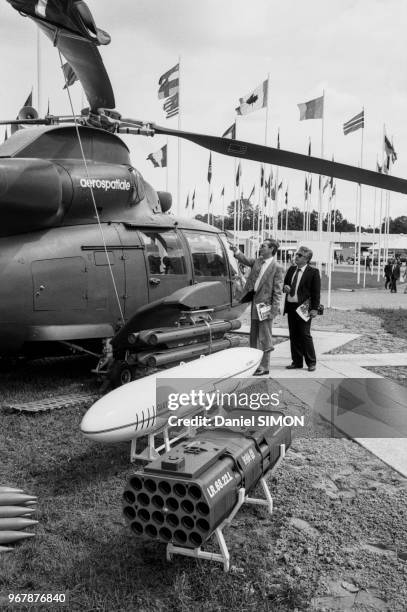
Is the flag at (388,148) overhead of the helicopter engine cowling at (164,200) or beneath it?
overhead

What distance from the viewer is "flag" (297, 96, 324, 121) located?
21.9 metres

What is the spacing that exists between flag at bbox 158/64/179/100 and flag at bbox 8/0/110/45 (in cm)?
1707

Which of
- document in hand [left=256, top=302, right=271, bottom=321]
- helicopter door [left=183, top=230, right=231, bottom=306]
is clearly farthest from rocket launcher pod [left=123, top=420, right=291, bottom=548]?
helicopter door [left=183, top=230, right=231, bottom=306]

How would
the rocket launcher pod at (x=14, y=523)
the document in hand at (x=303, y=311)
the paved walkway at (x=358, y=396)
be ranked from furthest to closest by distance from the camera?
Answer: the document in hand at (x=303, y=311), the paved walkway at (x=358, y=396), the rocket launcher pod at (x=14, y=523)

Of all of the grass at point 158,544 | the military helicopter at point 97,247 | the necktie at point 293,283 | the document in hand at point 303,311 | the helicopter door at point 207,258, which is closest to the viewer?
the grass at point 158,544

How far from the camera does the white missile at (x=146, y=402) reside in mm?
4656

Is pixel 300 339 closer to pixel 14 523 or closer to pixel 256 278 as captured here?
pixel 256 278

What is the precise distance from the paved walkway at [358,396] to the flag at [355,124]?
16.4 meters

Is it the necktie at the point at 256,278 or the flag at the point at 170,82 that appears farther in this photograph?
the flag at the point at 170,82

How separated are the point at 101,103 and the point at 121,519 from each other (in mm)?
5091

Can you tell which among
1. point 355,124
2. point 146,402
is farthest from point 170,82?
point 146,402

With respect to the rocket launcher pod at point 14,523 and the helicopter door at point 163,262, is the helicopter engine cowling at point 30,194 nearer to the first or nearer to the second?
the helicopter door at point 163,262

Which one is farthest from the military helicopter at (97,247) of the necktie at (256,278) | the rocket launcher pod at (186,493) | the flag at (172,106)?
the flag at (172,106)

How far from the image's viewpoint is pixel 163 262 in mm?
8594
